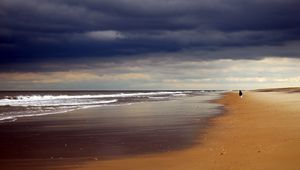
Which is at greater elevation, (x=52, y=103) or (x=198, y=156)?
(x=52, y=103)

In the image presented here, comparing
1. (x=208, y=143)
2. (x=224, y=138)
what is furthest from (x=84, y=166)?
(x=224, y=138)

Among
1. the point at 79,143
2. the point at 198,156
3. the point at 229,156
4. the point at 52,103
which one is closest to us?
the point at 229,156

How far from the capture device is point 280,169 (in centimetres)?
749

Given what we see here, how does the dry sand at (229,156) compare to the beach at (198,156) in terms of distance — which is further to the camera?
the beach at (198,156)

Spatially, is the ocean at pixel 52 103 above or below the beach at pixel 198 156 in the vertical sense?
above

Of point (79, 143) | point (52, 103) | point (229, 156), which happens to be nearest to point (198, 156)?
point (229, 156)

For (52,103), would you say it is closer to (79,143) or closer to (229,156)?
(79,143)

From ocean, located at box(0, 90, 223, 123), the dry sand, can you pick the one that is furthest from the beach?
ocean, located at box(0, 90, 223, 123)

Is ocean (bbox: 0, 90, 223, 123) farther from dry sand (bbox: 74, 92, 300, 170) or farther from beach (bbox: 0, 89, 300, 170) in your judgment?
dry sand (bbox: 74, 92, 300, 170)

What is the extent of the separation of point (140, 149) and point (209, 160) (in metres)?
2.43

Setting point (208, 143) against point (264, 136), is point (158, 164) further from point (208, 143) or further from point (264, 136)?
point (264, 136)

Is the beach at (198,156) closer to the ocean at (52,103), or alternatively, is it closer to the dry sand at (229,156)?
the dry sand at (229,156)

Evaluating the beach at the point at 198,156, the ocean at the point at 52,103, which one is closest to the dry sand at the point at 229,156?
the beach at the point at 198,156

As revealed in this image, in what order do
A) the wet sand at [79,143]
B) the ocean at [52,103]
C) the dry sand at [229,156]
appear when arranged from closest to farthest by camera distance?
1. the dry sand at [229,156]
2. the wet sand at [79,143]
3. the ocean at [52,103]
